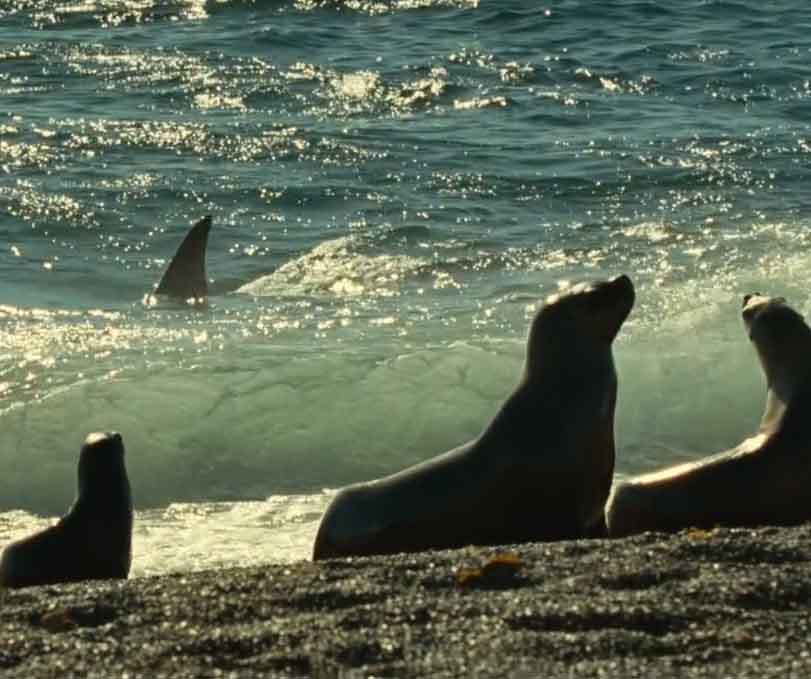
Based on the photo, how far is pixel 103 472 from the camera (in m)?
7.48

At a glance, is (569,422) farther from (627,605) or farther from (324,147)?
(324,147)

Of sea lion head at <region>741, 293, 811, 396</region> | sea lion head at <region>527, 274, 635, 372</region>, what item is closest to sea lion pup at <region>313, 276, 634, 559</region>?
sea lion head at <region>527, 274, 635, 372</region>

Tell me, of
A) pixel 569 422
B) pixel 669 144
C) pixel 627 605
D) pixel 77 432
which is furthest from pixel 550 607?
pixel 669 144

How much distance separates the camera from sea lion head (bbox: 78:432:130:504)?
741 centimetres

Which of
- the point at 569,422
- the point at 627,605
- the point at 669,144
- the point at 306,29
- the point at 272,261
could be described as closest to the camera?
the point at 627,605

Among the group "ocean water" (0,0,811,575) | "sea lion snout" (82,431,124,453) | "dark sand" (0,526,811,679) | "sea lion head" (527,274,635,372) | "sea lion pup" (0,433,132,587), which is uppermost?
"sea lion head" (527,274,635,372)

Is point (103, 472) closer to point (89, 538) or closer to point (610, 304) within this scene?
point (89, 538)

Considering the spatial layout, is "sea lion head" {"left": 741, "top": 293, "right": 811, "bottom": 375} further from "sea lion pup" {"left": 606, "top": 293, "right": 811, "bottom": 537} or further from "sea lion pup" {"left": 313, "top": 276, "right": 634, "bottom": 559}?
"sea lion pup" {"left": 313, "top": 276, "right": 634, "bottom": 559}

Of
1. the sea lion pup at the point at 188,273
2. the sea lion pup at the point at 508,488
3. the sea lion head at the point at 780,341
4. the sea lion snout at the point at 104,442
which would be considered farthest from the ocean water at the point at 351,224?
the sea lion head at the point at 780,341

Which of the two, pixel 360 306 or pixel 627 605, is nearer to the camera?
pixel 627 605

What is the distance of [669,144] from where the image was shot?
1841 cm

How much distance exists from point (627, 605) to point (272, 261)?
9.57 m

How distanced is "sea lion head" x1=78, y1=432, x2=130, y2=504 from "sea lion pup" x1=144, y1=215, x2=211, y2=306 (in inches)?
225

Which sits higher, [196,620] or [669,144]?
[196,620]
